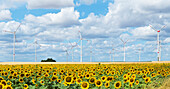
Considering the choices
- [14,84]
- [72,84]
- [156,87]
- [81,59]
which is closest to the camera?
[72,84]

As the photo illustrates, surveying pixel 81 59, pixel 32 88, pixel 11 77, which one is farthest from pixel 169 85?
pixel 81 59

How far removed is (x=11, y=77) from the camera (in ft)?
39.4

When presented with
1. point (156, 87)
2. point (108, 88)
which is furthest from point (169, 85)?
point (108, 88)

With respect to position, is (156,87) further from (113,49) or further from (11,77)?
(113,49)

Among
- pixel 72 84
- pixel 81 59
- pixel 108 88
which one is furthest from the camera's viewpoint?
pixel 81 59

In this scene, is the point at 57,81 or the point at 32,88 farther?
the point at 57,81

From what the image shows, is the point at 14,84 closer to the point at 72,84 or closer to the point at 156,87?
the point at 72,84

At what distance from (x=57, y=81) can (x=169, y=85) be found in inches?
262

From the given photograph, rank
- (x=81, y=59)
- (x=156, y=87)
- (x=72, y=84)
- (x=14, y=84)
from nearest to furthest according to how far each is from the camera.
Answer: (x=72, y=84)
(x=14, y=84)
(x=156, y=87)
(x=81, y=59)

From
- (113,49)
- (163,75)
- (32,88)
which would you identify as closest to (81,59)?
(113,49)

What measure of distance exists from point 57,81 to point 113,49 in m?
88.3

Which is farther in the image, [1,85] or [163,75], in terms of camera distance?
[163,75]

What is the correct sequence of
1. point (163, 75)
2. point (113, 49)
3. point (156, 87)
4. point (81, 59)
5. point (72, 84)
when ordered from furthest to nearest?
1. point (113, 49)
2. point (81, 59)
3. point (163, 75)
4. point (156, 87)
5. point (72, 84)

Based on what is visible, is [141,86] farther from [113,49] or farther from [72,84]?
[113,49]
